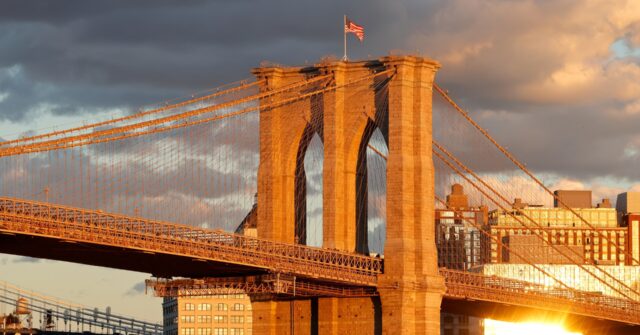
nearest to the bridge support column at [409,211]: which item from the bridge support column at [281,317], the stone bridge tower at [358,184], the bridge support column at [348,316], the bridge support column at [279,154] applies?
the stone bridge tower at [358,184]

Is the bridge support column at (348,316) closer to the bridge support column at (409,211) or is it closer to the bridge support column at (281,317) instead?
the bridge support column at (409,211)

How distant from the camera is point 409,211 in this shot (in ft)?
471

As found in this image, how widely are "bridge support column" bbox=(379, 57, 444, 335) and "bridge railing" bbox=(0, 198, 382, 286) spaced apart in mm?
2145

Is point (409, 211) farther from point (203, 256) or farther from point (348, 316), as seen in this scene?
point (203, 256)

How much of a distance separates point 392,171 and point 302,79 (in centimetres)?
1077

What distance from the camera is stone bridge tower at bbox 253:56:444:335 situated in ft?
470

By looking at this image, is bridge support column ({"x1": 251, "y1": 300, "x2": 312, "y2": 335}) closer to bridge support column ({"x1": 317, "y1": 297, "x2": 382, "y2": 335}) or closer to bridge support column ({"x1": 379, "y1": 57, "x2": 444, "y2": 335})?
bridge support column ({"x1": 317, "y1": 297, "x2": 382, "y2": 335})

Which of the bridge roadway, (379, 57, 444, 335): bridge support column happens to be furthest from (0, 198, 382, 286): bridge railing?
(379, 57, 444, 335): bridge support column

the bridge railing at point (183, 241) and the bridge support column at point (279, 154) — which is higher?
the bridge support column at point (279, 154)

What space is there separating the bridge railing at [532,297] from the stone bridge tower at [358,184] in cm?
774

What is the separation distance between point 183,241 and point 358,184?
2525 cm

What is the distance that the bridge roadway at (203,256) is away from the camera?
399ft

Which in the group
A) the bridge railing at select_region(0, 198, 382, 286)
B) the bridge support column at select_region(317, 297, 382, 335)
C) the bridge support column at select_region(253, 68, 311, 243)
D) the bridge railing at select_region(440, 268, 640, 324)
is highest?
the bridge support column at select_region(253, 68, 311, 243)

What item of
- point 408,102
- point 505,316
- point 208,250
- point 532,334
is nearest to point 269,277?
point 208,250
